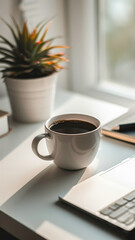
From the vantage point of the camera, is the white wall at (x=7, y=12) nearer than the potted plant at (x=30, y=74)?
No

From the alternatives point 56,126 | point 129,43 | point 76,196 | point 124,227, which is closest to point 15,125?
point 56,126

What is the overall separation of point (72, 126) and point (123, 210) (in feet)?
0.72

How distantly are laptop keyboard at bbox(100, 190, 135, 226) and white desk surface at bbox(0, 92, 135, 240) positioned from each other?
2 cm

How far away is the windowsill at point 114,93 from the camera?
1231 mm

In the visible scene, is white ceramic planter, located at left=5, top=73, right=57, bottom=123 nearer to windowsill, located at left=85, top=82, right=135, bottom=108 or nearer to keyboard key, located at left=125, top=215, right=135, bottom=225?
windowsill, located at left=85, top=82, right=135, bottom=108

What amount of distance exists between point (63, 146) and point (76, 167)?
2.2 inches

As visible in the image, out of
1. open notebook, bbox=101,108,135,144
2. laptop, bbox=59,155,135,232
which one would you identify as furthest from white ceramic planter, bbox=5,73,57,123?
laptop, bbox=59,155,135,232

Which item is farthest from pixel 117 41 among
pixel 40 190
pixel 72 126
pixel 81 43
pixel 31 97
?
pixel 40 190

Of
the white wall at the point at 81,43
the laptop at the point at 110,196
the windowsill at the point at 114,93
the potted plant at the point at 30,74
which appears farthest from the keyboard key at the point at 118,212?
the white wall at the point at 81,43

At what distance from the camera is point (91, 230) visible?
0.57 meters

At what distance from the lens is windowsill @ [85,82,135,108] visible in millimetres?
1231

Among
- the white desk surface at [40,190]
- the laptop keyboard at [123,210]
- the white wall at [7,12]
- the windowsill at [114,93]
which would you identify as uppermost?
the white wall at [7,12]

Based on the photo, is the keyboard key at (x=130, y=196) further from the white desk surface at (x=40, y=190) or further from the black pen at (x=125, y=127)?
the black pen at (x=125, y=127)

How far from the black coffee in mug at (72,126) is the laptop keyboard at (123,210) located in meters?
0.17
